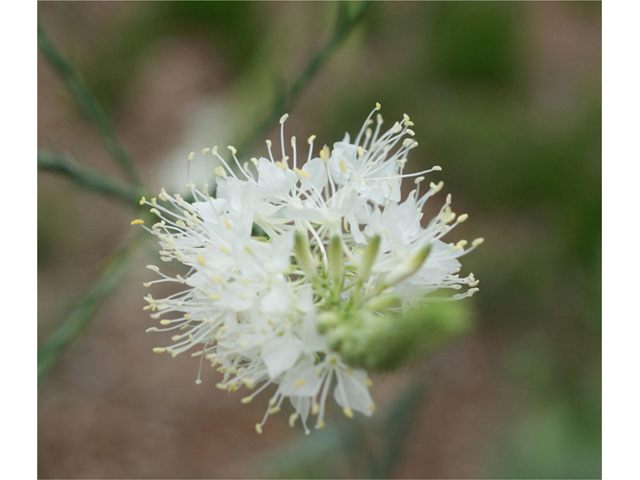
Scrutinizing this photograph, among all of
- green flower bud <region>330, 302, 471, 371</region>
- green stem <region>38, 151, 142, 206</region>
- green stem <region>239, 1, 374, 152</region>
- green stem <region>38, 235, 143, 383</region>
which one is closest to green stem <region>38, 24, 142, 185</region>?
green stem <region>38, 151, 142, 206</region>

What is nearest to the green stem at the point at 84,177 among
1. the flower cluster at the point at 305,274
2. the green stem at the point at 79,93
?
the green stem at the point at 79,93

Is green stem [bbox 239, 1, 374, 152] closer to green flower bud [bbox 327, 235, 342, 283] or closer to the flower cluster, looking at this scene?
the flower cluster

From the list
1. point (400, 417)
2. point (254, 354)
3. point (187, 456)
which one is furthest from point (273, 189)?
point (187, 456)

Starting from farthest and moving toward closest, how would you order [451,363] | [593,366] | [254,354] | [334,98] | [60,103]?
[60,103] < [334,98] < [451,363] < [593,366] < [254,354]

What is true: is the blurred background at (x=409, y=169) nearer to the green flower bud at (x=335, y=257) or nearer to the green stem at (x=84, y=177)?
the green stem at (x=84, y=177)

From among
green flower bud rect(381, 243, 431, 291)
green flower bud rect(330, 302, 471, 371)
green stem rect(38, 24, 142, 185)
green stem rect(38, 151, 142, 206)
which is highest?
green stem rect(38, 24, 142, 185)

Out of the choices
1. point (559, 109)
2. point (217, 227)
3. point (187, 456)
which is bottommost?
point (187, 456)

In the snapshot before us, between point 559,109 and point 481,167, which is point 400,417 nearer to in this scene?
point 481,167
